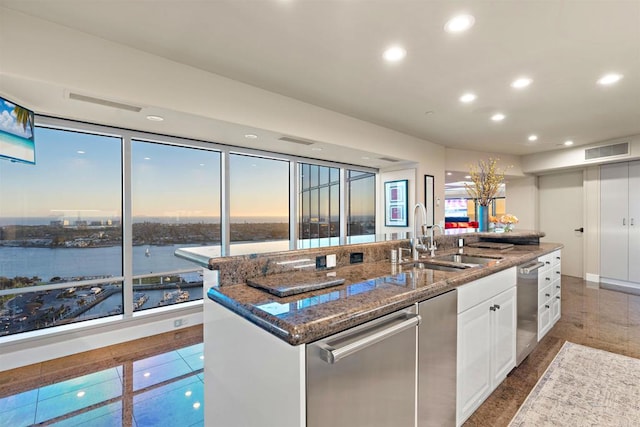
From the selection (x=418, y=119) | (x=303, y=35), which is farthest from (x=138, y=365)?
(x=418, y=119)

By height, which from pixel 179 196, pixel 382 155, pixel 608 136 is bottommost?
pixel 179 196

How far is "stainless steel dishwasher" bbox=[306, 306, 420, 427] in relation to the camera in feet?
3.51

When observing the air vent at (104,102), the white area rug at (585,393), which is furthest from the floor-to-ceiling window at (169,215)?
the white area rug at (585,393)

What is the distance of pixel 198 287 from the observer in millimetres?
4004

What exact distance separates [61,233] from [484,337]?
4.08 m

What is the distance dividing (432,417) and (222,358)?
118cm

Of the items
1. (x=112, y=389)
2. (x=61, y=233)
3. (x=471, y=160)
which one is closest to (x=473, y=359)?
(x=112, y=389)

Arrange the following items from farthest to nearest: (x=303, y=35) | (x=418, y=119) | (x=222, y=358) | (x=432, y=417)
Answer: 1. (x=418, y=119)
2. (x=303, y=35)
3. (x=432, y=417)
4. (x=222, y=358)

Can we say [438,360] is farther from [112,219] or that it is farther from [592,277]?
[592,277]

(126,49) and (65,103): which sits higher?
(126,49)

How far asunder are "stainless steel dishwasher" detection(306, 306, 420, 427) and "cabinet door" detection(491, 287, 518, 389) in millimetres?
1106

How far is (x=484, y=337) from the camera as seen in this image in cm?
206

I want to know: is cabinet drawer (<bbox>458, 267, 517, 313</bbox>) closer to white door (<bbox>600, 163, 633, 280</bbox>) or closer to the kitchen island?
the kitchen island

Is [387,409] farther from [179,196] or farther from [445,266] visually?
[179,196]
